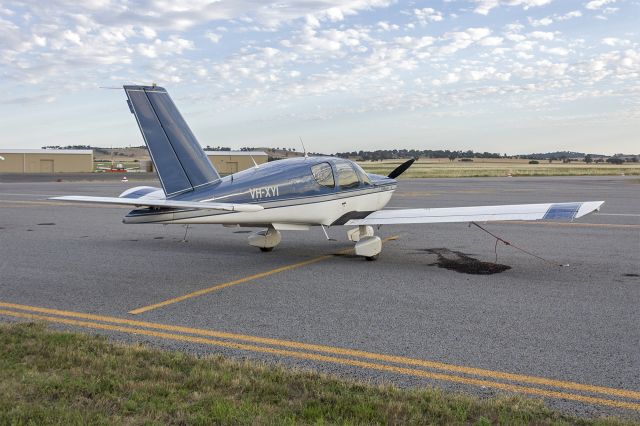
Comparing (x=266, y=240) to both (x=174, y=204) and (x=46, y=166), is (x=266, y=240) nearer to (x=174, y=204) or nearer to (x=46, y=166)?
(x=174, y=204)

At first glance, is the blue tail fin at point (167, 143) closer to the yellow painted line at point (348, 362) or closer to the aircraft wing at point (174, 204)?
the aircraft wing at point (174, 204)

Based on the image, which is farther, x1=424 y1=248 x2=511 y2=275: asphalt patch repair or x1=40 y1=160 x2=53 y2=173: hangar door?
x1=40 y1=160 x2=53 y2=173: hangar door

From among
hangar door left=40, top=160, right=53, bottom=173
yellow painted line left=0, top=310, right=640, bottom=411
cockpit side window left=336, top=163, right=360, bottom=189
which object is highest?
hangar door left=40, top=160, right=53, bottom=173

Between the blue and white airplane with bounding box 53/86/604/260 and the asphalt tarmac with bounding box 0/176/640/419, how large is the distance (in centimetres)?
88

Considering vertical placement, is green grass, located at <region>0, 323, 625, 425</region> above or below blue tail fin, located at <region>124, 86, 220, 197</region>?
below

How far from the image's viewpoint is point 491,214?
35.6 feet

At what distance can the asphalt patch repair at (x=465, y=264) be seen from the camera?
10344 mm

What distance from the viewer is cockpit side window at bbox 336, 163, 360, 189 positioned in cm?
1207

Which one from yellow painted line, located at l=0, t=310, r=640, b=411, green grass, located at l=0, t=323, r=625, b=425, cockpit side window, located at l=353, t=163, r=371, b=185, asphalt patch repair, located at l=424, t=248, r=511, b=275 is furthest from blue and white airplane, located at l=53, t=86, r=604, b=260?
green grass, located at l=0, t=323, r=625, b=425

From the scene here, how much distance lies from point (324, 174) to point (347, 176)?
2.25 ft

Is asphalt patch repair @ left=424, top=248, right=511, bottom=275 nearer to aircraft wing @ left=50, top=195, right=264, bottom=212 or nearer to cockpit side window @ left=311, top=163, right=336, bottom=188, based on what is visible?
cockpit side window @ left=311, top=163, right=336, bottom=188

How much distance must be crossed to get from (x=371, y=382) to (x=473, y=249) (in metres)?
8.56

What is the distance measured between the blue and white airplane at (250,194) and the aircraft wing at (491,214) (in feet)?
0.05

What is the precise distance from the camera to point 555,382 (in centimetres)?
505
